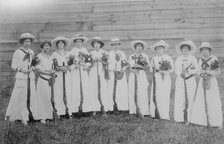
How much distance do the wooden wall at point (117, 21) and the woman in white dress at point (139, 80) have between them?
0.88 feet

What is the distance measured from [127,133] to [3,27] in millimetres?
2641

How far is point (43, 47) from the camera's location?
5652mm

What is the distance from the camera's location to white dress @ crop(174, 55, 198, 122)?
561 centimetres

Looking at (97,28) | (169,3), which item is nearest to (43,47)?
(97,28)

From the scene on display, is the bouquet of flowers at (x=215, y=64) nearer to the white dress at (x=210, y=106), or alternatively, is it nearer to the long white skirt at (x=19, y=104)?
the white dress at (x=210, y=106)

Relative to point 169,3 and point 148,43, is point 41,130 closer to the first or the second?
point 148,43

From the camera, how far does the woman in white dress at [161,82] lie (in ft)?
19.0

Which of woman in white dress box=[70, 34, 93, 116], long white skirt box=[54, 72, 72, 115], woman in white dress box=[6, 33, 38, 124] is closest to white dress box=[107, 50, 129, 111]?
woman in white dress box=[70, 34, 93, 116]

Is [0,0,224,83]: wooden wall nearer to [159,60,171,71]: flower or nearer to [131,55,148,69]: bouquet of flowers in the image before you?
[159,60,171,71]: flower

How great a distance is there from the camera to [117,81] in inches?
245

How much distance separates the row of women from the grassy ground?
0.81 ft

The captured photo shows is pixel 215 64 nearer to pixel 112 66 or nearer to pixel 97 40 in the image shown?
pixel 112 66

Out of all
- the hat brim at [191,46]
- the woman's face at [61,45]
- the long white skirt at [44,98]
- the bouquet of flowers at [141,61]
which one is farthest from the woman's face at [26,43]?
the hat brim at [191,46]

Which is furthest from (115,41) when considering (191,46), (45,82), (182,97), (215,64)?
(215,64)
